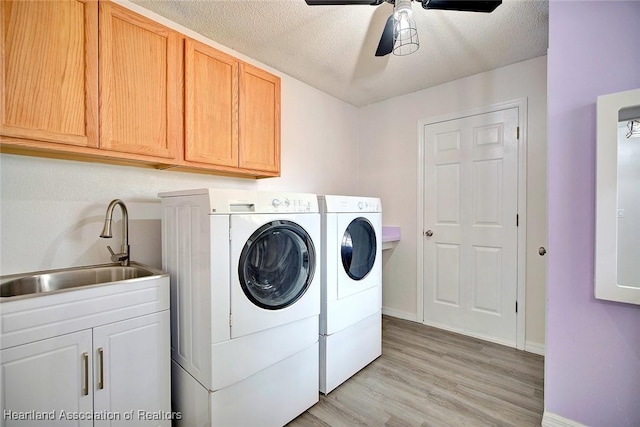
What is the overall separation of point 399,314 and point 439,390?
1272 millimetres

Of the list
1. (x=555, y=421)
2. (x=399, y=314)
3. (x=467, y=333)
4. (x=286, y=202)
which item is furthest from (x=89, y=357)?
(x=467, y=333)

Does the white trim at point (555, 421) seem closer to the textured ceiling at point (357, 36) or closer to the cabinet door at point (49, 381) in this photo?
the cabinet door at point (49, 381)

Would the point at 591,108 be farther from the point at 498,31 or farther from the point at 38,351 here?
the point at 38,351

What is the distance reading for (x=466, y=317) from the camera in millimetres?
2680

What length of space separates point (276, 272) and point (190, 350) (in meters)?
0.58

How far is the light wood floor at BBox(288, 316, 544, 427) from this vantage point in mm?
1603

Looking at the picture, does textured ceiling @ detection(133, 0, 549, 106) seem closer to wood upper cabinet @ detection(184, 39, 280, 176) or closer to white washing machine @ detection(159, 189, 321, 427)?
wood upper cabinet @ detection(184, 39, 280, 176)

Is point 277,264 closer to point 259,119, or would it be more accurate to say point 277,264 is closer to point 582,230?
point 259,119

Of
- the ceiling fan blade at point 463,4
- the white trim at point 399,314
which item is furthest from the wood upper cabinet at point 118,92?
the white trim at point 399,314

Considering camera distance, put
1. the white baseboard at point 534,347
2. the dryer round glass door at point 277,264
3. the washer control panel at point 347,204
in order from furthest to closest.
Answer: the white baseboard at point 534,347, the washer control panel at point 347,204, the dryer round glass door at point 277,264

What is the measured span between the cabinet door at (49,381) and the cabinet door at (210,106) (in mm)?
1076

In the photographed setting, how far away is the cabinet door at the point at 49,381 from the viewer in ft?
3.28

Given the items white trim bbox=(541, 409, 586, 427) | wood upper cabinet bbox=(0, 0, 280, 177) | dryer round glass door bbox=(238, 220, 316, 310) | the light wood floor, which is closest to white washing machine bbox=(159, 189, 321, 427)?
dryer round glass door bbox=(238, 220, 316, 310)

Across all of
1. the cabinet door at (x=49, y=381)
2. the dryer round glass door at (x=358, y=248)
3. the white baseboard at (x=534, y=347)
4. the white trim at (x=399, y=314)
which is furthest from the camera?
the white trim at (x=399, y=314)
